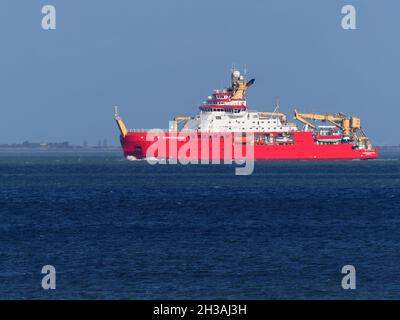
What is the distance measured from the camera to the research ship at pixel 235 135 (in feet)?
384

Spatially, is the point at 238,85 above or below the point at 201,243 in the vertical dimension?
above

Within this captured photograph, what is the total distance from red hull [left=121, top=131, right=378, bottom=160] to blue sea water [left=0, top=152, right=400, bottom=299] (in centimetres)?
4639

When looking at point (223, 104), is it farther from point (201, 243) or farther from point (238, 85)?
point (201, 243)

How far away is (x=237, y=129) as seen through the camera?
11769 centimetres

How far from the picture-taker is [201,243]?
38188 millimetres

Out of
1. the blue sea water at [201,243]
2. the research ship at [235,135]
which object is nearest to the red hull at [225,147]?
the research ship at [235,135]

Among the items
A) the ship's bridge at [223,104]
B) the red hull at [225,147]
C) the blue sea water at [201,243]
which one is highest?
the ship's bridge at [223,104]

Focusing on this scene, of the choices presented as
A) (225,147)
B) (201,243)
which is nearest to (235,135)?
(225,147)

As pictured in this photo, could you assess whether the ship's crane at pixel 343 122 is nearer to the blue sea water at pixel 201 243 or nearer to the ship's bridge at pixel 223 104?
the ship's bridge at pixel 223 104

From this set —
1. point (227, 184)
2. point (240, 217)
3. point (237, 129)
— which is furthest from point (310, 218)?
point (237, 129)

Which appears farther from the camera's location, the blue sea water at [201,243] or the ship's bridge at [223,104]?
the ship's bridge at [223,104]

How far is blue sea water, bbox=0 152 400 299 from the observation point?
28.1m

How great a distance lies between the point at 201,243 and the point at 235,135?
259 ft

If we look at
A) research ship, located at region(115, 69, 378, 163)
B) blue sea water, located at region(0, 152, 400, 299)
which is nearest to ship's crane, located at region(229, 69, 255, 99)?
research ship, located at region(115, 69, 378, 163)
